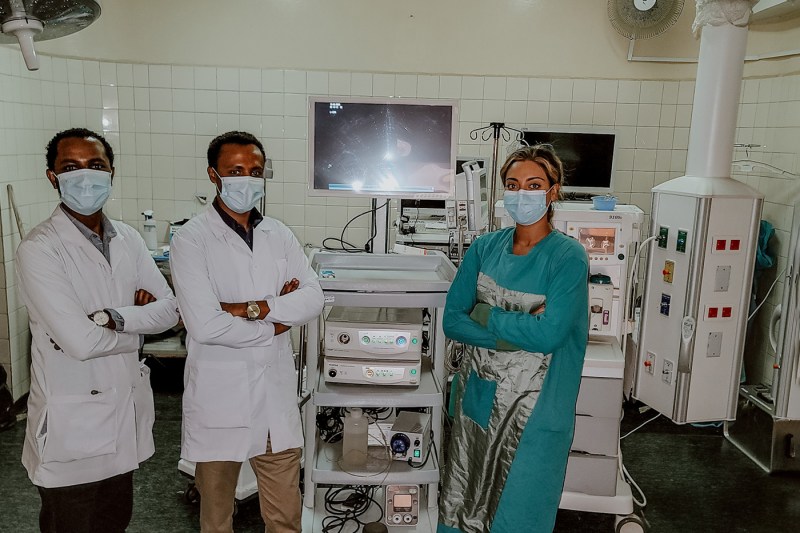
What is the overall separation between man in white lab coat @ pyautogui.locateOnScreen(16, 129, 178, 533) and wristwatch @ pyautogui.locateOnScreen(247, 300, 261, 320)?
0.92ft

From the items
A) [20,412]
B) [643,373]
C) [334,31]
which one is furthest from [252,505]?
[334,31]

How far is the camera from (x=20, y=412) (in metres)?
3.85

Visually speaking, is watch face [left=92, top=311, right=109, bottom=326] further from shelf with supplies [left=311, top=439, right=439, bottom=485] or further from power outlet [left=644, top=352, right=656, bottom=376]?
power outlet [left=644, top=352, right=656, bottom=376]

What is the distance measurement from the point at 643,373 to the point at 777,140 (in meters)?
1.79

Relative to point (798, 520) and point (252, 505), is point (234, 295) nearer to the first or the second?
point (252, 505)

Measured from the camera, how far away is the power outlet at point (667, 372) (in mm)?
3482

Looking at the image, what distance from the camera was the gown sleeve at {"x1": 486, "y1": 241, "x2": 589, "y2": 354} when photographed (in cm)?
199

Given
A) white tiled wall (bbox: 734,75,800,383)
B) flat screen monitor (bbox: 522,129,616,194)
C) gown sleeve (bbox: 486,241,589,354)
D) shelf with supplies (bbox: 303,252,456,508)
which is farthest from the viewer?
flat screen monitor (bbox: 522,129,616,194)

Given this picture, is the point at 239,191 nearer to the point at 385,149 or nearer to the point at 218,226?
the point at 218,226

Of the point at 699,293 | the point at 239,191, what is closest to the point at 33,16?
the point at 239,191

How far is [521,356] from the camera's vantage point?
2109mm

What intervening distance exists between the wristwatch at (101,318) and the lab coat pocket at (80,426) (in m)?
0.20

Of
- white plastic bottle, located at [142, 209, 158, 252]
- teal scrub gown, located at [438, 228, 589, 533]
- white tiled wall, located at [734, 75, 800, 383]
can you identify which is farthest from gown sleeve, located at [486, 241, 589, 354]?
white plastic bottle, located at [142, 209, 158, 252]

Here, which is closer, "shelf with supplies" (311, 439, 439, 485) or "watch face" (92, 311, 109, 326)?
"watch face" (92, 311, 109, 326)
